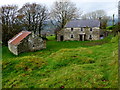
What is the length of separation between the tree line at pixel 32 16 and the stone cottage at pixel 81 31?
9.86 meters

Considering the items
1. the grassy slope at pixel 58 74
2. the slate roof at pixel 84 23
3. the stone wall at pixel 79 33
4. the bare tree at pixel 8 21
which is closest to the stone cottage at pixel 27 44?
the bare tree at pixel 8 21

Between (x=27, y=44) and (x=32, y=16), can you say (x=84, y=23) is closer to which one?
(x=32, y=16)

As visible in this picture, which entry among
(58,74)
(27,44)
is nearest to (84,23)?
(27,44)

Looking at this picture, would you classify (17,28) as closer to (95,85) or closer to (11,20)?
(11,20)

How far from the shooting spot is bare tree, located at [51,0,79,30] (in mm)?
53250

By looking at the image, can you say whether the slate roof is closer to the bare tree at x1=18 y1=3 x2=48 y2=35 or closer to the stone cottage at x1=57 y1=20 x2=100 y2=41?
the stone cottage at x1=57 y1=20 x2=100 y2=41

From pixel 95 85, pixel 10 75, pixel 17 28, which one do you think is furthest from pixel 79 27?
pixel 95 85

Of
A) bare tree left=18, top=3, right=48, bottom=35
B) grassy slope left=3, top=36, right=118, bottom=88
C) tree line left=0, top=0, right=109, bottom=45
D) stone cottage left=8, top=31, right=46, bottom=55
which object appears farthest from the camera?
bare tree left=18, top=3, right=48, bottom=35

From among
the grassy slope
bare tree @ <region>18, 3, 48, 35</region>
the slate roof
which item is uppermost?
bare tree @ <region>18, 3, 48, 35</region>

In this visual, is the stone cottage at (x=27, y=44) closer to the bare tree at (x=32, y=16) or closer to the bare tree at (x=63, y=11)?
the bare tree at (x=32, y=16)

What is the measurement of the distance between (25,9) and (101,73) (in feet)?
138

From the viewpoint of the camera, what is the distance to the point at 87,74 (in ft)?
39.8

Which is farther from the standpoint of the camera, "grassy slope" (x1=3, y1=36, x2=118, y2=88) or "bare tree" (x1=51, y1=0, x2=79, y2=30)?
"bare tree" (x1=51, y1=0, x2=79, y2=30)

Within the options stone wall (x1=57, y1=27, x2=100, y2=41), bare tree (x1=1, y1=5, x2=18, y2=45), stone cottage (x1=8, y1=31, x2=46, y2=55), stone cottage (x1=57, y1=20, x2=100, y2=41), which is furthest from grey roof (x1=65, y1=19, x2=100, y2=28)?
bare tree (x1=1, y1=5, x2=18, y2=45)
